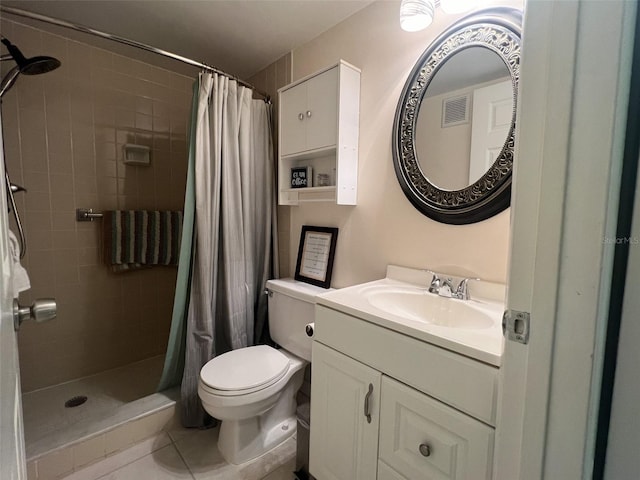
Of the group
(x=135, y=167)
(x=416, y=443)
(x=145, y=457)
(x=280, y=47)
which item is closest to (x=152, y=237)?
(x=135, y=167)

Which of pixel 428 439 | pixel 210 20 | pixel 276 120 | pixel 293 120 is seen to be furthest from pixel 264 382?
→ pixel 210 20

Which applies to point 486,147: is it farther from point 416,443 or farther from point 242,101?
point 242,101

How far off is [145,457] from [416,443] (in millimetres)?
1349

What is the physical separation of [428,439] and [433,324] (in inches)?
14.4

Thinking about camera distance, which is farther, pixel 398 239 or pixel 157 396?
pixel 157 396

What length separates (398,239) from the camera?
1.41 meters

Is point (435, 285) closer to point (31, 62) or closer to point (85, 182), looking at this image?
point (31, 62)

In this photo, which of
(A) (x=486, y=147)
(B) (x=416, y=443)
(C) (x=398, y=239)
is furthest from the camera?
(C) (x=398, y=239)

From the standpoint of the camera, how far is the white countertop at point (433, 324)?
748mm

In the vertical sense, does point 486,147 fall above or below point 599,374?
above

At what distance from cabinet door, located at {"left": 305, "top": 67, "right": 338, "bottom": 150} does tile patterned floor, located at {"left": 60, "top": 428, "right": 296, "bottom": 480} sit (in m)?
1.57

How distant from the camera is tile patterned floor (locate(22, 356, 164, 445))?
157 centimetres

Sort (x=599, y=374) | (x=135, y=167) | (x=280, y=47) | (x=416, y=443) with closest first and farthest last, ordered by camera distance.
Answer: (x=599, y=374)
(x=416, y=443)
(x=280, y=47)
(x=135, y=167)

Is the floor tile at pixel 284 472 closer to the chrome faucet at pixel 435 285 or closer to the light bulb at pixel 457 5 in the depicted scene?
the chrome faucet at pixel 435 285
